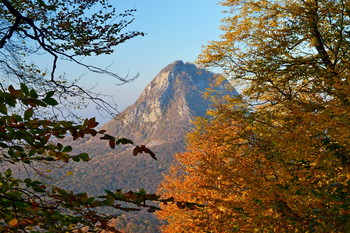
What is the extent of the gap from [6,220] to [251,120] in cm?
657

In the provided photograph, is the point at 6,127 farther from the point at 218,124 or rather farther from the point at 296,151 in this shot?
the point at 218,124

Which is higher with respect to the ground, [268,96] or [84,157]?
[268,96]

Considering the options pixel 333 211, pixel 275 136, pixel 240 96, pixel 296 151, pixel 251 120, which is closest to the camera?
pixel 333 211

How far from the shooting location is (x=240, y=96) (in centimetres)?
851

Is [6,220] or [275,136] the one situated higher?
[275,136]

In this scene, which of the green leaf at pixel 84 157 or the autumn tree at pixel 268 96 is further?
the autumn tree at pixel 268 96

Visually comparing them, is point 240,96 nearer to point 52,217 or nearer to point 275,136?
point 275,136

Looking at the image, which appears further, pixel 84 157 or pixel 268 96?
pixel 268 96

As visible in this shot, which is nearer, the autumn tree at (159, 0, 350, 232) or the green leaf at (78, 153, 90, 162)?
the green leaf at (78, 153, 90, 162)

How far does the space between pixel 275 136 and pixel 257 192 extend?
1.13 m

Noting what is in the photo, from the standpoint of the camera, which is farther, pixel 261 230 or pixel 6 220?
pixel 261 230

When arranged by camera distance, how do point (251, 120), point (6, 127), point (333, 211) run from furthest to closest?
point (251, 120), point (333, 211), point (6, 127)

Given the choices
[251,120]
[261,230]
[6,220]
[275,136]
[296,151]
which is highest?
[251,120]

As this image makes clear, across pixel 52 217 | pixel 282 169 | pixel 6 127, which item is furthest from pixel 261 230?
pixel 6 127
